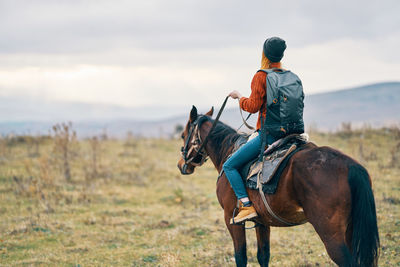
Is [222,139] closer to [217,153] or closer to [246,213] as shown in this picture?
[217,153]

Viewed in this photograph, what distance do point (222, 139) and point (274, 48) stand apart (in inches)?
75.7

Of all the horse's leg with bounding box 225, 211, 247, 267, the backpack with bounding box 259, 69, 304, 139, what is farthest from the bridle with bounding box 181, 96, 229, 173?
the backpack with bounding box 259, 69, 304, 139

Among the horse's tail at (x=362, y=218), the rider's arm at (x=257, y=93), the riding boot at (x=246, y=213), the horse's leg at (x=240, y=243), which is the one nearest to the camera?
the horse's tail at (x=362, y=218)

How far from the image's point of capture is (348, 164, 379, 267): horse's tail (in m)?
3.55

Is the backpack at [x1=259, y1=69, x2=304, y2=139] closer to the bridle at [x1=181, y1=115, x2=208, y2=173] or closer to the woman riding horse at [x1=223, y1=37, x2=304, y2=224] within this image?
the woman riding horse at [x1=223, y1=37, x2=304, y2=224]

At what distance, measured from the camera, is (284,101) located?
4.16 meters

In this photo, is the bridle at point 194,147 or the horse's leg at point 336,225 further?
the bridle at point 194,147

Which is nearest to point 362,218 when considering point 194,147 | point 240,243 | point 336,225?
point 336,225

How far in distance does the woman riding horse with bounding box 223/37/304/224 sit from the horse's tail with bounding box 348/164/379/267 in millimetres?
1024

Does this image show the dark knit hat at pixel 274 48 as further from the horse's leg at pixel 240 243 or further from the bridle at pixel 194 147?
the horse's leg at pixel 240 243

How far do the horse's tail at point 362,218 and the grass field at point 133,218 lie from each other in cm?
293

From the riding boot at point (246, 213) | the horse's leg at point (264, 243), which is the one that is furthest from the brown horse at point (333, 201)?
the horse's leg at point (264, 243)

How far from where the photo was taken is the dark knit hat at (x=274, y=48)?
174 inches

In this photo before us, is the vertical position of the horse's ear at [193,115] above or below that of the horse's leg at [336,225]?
above
